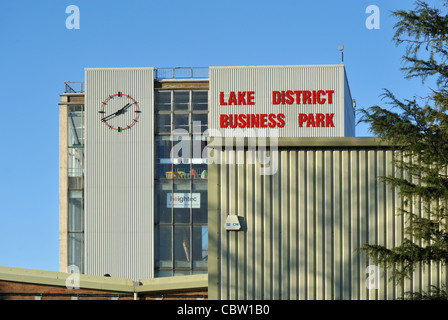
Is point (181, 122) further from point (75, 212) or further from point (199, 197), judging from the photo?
point (75, 212)

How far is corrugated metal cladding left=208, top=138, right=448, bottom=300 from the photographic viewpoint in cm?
1600

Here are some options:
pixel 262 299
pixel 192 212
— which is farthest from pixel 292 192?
pixel 192 212

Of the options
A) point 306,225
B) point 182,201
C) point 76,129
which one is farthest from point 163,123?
point 306,225

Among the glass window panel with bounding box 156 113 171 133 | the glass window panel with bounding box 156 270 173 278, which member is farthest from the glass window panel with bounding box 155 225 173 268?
the glass window panel with bounding box 156 113 171 133

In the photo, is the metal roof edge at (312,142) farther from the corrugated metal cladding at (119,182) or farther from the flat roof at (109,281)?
the corrugated metal cladding at (119,182)

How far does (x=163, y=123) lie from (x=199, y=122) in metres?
2.54

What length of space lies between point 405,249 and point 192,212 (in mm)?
32765

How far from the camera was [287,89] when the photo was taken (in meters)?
46.2

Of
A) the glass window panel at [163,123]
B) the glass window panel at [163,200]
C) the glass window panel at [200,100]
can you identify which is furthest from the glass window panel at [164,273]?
the glass window panel at [200,100]

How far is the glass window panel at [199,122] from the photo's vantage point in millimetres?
46938

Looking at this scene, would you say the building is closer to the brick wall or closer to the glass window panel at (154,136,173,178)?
the glass window panel at (154,136,173,178)

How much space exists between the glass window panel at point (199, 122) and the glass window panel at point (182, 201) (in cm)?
378

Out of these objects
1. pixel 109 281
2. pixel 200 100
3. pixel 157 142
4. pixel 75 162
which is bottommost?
pixel 109 281

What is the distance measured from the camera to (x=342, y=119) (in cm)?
4612
